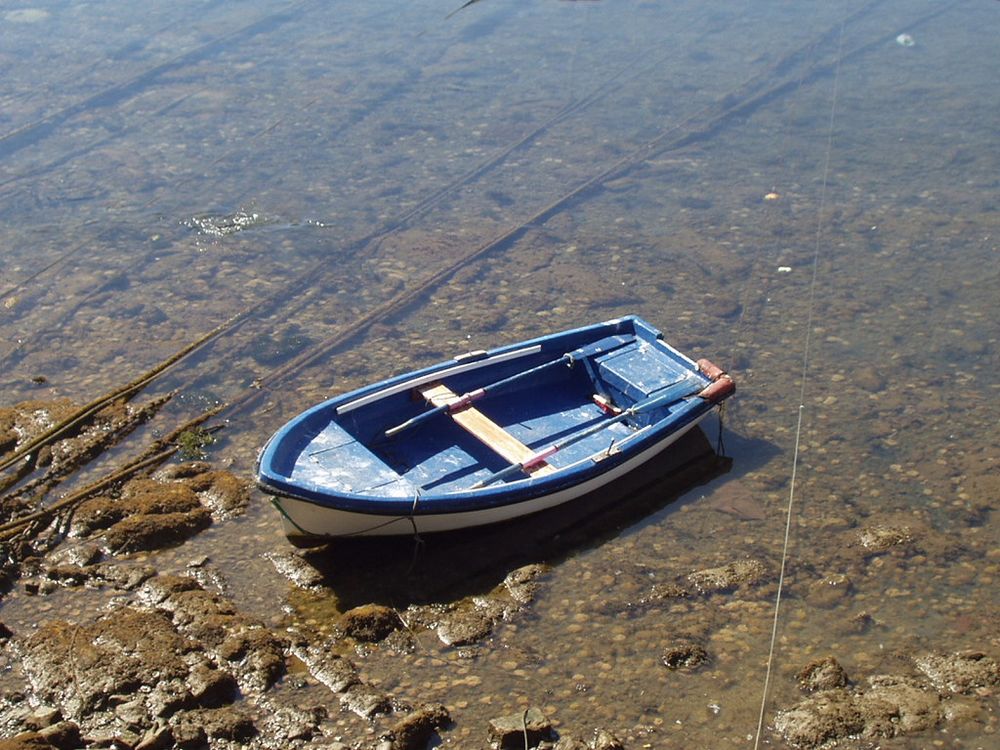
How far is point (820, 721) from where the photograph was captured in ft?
24.3

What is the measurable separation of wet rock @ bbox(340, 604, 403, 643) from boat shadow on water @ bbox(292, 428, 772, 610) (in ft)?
0.89

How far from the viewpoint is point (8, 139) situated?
18406 mm

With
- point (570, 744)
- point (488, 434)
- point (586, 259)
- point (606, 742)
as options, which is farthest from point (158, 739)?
point (586, 259)

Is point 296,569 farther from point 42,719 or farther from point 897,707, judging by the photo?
point 897,707

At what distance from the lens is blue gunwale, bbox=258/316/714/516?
28.0 ft

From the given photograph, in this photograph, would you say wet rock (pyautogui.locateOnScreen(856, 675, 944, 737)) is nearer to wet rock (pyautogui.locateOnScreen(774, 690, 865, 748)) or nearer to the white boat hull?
wet rock (pyautogui.locateOnScreen(774, 690, 865, 748))

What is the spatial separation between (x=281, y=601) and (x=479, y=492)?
1764 millimetres

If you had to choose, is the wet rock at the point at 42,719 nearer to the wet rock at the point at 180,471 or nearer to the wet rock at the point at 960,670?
the wet rock at the point at 180,471

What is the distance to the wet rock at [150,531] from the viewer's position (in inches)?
361

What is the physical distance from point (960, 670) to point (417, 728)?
12.7ft

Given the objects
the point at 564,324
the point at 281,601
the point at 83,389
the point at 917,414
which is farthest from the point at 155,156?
the point at 917,414

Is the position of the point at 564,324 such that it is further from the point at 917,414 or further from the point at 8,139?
the point at 8,139

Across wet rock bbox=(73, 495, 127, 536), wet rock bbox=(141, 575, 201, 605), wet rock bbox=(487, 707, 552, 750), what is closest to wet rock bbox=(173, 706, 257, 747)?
wet rock bbox=(141, 575, 201, 605)

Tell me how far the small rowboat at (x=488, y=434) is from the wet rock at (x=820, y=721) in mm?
2696
